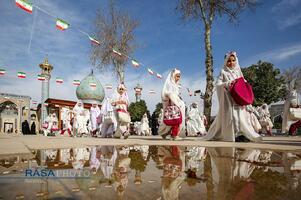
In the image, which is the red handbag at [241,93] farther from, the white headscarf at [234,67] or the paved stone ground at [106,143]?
the paved stone ground at [106,143]

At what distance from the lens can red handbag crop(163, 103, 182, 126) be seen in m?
8.58

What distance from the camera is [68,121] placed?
760 inches

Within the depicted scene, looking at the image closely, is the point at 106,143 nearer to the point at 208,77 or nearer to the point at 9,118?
the point at 208,77

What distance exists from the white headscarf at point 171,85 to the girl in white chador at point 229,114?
2163 millimetres

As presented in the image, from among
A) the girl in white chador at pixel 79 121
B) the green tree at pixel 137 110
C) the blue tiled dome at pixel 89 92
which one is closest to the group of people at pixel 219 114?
the girl in white chador at pixel 79 121

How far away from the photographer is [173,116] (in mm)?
8609

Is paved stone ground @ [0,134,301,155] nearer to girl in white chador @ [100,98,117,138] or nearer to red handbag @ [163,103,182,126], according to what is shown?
red handbag @ [163,103,182,126]

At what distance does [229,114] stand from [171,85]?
9.57 ft

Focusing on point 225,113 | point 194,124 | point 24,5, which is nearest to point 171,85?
point 225,113

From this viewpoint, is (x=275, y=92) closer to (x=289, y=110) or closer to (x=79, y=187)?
(x=289, y=110)

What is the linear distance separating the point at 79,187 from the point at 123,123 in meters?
9.04

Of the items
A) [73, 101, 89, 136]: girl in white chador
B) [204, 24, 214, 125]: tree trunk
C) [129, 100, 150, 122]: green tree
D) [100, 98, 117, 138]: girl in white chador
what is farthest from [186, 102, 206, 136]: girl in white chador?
[129, 100, 150, 122]: green tree

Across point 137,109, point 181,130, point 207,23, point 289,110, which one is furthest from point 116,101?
point 137,109

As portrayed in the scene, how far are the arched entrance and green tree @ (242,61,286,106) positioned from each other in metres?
52.1
